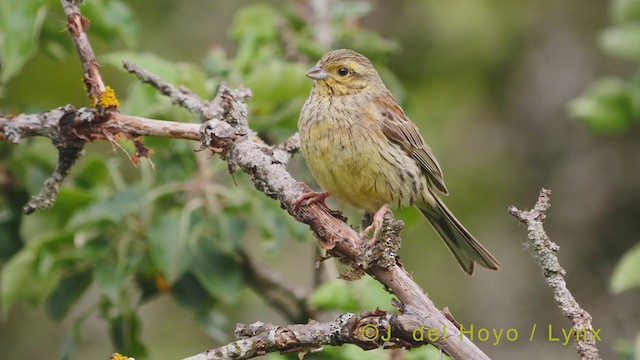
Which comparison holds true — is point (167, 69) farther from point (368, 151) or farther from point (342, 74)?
point (368, 151)

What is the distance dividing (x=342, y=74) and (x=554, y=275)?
2.26m

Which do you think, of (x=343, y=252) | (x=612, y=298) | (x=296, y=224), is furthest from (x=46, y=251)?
(x=612, y=298)

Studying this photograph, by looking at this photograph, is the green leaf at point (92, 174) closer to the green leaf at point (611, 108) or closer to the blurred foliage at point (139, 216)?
the blurred foliage at point (139, 216)

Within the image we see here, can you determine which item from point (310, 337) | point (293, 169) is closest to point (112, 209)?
point (310, 337)

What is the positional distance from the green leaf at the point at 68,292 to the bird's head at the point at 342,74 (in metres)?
1.45

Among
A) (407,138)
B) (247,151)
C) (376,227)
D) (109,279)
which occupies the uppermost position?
(407,138)

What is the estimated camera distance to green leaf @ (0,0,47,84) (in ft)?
13.4

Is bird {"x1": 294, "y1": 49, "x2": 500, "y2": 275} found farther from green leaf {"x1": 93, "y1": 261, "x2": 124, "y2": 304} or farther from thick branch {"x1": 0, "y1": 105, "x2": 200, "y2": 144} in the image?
Answer: green leaf {"x1": 93, "y1": 261, "x2": 124, "y2": 304}

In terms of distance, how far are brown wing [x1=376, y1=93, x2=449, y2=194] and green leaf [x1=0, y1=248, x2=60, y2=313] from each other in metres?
1.68

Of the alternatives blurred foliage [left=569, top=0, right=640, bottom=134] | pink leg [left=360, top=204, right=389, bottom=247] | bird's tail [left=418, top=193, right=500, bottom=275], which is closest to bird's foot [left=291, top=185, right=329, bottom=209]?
pink leg [left=360, top=204, right=389, bottom=247]

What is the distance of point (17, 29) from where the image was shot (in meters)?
4.11

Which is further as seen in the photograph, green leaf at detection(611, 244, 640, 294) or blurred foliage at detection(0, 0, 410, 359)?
blurred foliage at detection(0, 0, 410, 359)

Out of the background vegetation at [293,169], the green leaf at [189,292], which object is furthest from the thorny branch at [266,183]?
the green leaf at [189,292]

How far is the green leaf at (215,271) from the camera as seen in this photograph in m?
4.66
